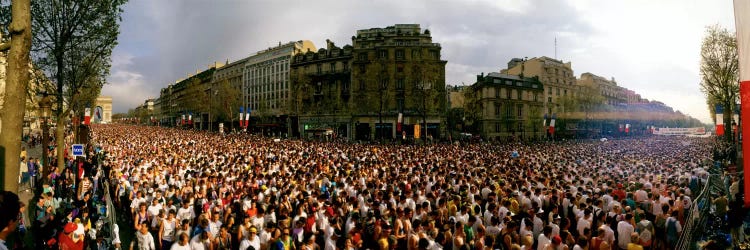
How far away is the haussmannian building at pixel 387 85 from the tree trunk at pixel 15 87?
52.0 metres

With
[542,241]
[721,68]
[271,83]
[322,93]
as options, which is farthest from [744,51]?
[271,83]

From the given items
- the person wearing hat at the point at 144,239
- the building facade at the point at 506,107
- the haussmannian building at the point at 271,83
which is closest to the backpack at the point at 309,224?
the person wearing hat at the point at 144,239

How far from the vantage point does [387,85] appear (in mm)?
59531

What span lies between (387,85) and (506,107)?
23.8m

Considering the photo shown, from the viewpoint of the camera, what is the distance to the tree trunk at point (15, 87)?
4.95 meters

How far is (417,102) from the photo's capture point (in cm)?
5853

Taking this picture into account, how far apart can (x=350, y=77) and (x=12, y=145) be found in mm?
58063

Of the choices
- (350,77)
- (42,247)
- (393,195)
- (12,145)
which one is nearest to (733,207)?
(393,195)

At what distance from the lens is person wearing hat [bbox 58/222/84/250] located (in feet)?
28.1

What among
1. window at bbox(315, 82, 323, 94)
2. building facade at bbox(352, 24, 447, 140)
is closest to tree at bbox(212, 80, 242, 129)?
window at bbox(315, 82, 323, 94)

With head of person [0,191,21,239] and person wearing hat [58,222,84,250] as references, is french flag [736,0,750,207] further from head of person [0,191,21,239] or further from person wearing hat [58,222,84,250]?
person wearing hat [58,222,84,250]

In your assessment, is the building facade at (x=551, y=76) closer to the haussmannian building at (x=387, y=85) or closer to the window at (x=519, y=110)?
the window at (x=519, y=110)

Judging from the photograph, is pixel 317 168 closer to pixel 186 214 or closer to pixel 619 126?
pixel 186 214

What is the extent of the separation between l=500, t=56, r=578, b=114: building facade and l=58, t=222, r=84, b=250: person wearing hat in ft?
259
